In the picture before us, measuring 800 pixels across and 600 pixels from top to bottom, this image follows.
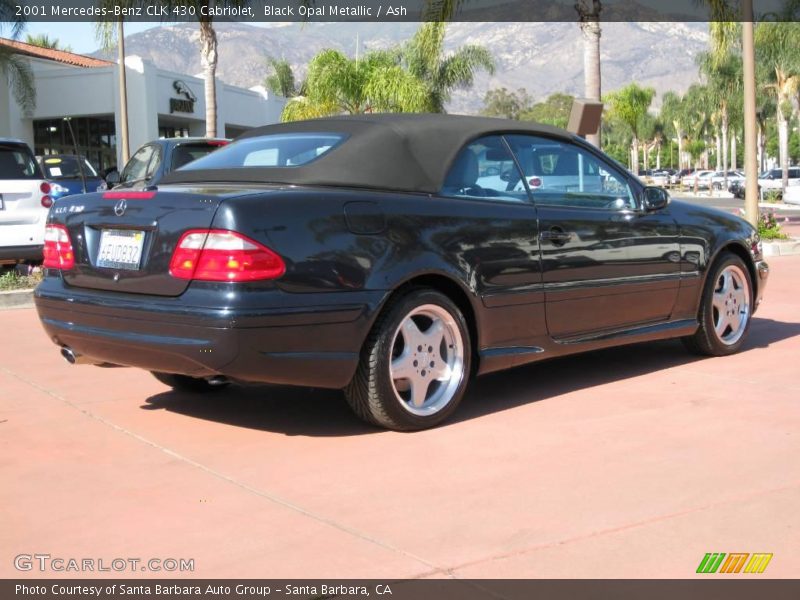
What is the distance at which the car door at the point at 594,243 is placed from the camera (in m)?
5.81

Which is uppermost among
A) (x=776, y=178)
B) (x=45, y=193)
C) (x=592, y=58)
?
(x=592, y=58)

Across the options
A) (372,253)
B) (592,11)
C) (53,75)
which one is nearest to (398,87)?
(53,75)

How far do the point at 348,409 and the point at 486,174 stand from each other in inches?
56.5

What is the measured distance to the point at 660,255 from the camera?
6.45 metres

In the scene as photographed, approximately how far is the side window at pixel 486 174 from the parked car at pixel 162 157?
6.69 metres

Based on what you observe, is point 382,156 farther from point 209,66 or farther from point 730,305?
point 209,66

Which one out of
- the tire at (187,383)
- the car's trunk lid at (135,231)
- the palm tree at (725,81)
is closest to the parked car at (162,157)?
the tire at (187,383)

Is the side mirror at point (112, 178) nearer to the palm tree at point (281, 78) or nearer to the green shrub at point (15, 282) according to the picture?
the green shrub at point (15, 282)

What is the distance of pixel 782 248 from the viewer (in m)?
15.3

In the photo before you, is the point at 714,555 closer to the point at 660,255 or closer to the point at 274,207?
the point at 274,207

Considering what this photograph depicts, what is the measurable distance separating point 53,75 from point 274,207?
3474 centimetres

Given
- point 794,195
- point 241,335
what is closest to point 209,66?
point 241,335

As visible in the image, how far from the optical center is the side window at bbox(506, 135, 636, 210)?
19.4 feet

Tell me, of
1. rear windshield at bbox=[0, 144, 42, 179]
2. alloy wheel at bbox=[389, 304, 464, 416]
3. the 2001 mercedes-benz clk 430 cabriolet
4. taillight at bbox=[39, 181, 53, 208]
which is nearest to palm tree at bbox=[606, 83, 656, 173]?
rear windshield at bbox=[0, 144, 42, 179]
